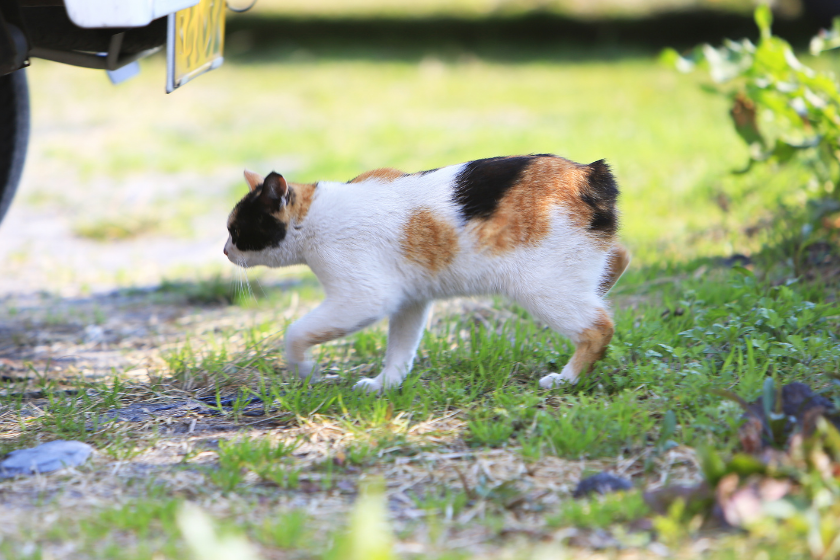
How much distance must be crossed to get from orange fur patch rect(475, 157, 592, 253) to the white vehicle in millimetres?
1176

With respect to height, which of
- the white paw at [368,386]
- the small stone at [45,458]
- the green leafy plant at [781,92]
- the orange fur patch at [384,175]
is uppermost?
the green leafy plant at [781,92]

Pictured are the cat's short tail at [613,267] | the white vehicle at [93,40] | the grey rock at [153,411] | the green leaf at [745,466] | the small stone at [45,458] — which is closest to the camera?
the green leaf at [745,466]

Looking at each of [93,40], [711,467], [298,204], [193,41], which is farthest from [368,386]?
[93,40]

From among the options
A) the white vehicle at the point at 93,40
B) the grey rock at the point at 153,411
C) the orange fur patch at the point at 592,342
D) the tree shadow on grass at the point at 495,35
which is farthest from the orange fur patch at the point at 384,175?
the tree shadow on grass at the point at 495,35

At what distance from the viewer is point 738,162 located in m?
5.35

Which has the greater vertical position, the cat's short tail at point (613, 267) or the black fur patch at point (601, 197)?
the black fur patch at point (601, 197)

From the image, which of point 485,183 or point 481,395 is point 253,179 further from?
point 481,395

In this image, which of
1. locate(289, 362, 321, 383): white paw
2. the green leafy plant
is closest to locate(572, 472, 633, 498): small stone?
locate(289, 362, 321, 383): white paw

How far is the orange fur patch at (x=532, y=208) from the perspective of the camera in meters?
2.43

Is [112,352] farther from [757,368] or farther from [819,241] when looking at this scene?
[819,241]

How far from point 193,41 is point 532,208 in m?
1.37

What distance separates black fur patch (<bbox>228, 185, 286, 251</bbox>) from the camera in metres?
2.58

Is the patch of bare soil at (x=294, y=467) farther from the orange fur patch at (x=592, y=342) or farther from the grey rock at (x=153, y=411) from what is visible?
the orange fur patch at (x=592, y=342)

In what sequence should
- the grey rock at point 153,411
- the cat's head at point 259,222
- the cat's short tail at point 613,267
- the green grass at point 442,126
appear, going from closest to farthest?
the grey rock at point 153,411
the cat's head at point 259,222
the cat's short tail at point 613,267
the green grass at point 442,126
